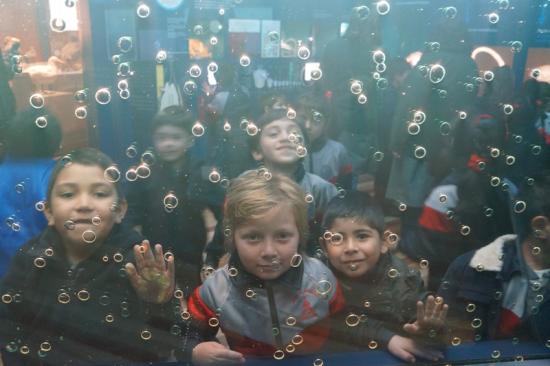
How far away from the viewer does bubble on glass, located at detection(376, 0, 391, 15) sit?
2.15 feet

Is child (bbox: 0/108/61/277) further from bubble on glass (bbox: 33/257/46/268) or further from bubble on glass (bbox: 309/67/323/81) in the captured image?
bubble on glass (bbox: 309/67/323/81)

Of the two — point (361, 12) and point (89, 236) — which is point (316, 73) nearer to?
point (361, 12)

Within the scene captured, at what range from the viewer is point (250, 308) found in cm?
72

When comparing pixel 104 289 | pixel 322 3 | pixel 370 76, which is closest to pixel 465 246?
pixel 370 76

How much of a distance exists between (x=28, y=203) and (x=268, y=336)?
0.39 meters

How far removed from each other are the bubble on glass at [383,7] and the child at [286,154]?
0.18 m

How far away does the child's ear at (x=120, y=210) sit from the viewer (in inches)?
26.4

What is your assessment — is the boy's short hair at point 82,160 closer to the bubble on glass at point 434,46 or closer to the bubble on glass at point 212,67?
the bubble on glass at point 212,67

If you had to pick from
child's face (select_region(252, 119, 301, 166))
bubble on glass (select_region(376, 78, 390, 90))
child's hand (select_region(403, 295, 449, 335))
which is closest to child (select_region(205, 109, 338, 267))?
child's face (select_region(252, 119, 301, 166))

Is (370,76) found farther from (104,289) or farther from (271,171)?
(104,289)

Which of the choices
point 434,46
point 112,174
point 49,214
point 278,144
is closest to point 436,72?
point 434,46

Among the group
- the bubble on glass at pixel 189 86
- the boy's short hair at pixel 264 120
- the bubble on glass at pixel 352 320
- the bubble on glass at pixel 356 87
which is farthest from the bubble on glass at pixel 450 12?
the bubble on glass at pixel 352 320

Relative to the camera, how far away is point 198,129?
0.66m

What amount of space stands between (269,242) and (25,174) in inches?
13.4
